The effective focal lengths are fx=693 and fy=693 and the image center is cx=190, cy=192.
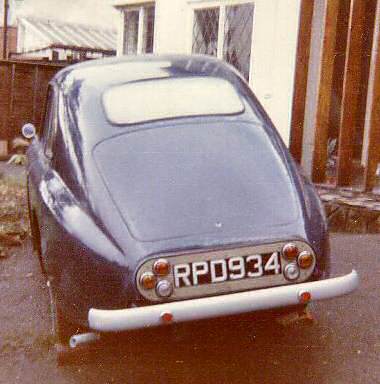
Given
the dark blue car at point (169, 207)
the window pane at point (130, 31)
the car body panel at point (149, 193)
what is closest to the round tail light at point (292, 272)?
the dark blue car at point (169, 207)

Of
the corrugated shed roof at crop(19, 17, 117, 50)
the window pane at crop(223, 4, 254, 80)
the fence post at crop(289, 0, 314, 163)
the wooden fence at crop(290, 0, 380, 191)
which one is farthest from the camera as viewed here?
the corrugated shed roof at crop(19, 17, 117, 50)

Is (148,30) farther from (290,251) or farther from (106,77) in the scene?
(290,251)

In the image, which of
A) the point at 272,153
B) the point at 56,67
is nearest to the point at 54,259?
the point at 272,153

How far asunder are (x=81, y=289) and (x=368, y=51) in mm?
8076

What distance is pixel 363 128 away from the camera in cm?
1055

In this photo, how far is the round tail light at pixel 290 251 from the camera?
3.70 meters

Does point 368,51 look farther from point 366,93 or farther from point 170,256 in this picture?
point 170,256

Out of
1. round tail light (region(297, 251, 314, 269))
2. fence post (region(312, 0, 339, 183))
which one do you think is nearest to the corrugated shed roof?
fence post (region(312, 0, 339, 183))

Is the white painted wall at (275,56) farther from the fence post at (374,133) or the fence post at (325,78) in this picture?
the fence post at (374,133)

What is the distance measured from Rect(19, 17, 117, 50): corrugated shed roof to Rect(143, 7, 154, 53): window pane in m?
21.5

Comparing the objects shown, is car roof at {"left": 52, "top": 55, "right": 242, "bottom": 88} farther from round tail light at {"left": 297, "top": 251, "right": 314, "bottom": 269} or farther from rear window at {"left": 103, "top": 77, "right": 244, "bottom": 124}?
round tail light at {"left": 297, "top": 251, "right": 314, "bottom": 269}

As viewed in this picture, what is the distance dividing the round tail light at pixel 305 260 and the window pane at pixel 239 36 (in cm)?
708

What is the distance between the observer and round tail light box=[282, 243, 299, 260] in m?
3.70

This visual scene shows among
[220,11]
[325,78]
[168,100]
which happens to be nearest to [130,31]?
[220,11]
